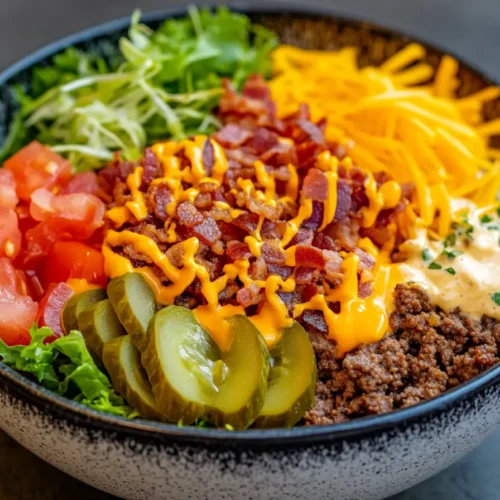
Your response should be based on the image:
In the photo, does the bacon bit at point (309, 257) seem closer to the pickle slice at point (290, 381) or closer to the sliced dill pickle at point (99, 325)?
the pickle slice at point (290, 381)

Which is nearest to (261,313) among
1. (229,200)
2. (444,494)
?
(229,200)

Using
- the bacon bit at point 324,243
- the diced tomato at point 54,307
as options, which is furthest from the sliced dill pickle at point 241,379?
the diced tomato at point 54,307

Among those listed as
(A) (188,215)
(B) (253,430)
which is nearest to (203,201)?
(A) (188,215)

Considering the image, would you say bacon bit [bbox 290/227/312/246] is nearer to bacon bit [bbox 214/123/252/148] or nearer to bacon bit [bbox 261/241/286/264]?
bacon bit [bbox 261/241/286/264]

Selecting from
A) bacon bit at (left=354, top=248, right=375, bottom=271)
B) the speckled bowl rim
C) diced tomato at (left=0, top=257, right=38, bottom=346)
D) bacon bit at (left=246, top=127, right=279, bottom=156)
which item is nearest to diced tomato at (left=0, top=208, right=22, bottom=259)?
diced tomato at (left=0, top=257, right=38, bottom=346)

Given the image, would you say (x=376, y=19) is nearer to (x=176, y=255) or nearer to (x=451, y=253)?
(x=451, y=253)

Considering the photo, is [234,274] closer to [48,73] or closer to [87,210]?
[87,210]

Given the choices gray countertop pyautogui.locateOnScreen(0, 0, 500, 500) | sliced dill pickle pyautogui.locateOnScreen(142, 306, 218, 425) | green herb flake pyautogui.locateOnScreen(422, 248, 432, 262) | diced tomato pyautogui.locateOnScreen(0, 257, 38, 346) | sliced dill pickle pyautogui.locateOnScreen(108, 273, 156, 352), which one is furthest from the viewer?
gray countertop pyautogui.locateOnScreen(0, 0, 500, 500)
